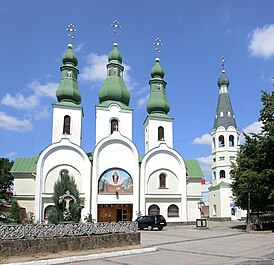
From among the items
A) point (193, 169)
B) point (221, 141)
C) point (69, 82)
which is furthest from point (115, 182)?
point (221, 141)

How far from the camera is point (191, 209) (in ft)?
124

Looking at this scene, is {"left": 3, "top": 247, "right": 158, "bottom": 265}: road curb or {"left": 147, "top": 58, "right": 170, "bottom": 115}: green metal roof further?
{"left": 147, "top": 58, "right": 170, "bottom": 115}: green metal roof

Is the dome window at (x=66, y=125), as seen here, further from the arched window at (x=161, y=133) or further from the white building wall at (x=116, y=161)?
the arched window at (x=161, y=133)

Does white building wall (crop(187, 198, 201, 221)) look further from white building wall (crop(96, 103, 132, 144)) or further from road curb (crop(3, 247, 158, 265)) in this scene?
road curb (crop(3, 247, 158, 265))

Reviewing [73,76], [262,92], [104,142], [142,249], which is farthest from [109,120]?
[142,249]

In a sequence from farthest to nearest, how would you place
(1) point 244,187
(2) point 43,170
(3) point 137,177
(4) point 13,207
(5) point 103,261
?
(3) point 137,177, (2) point 43,170, (4) point 13,207, (1) point 244,187, (5) point 103,261

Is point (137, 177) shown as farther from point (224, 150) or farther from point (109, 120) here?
point (224, 150)

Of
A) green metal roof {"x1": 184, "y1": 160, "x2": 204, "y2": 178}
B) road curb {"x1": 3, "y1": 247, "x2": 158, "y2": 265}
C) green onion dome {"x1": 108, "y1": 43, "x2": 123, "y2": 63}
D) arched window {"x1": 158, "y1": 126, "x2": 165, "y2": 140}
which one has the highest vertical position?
green onion dome {"x1": 108, "y1": 43, "x2": 123, "y2": 63}

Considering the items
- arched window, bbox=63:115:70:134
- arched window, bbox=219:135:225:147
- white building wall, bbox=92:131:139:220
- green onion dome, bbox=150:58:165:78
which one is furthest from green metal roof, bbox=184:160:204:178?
arched window, bbox=63:115:70:134

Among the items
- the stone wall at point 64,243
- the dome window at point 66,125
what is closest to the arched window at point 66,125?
the dome window at point 66,125

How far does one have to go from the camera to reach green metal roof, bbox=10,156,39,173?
35.4m

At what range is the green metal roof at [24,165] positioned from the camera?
35.4 meters

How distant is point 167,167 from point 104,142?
A: 7.37 metres

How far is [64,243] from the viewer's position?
1255 centimetres
